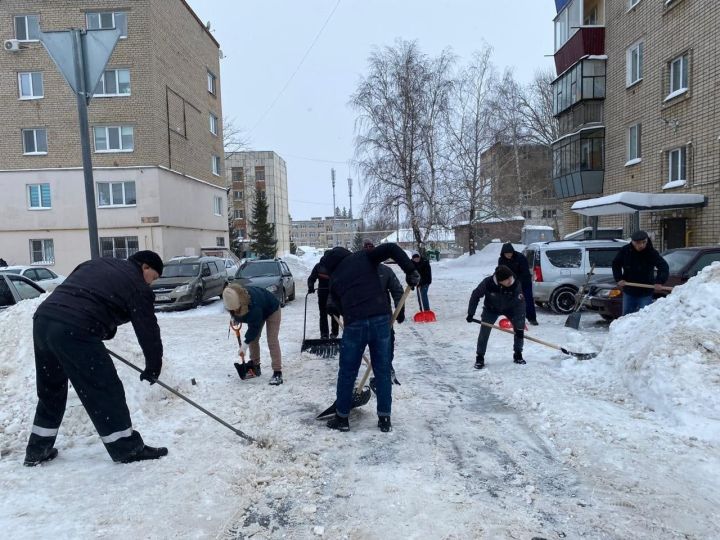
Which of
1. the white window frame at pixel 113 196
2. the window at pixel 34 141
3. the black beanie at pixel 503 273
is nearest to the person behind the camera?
the black beanie at pixel 503 273

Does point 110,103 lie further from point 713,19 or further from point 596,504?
point 596,504

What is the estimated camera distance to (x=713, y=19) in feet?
47.9

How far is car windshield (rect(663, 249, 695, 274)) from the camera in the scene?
9.06 metres

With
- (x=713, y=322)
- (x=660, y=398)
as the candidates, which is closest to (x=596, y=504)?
(x=660, y=398)

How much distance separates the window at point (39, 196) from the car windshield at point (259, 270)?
14.5 meters

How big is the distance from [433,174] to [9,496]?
27435 millimetres

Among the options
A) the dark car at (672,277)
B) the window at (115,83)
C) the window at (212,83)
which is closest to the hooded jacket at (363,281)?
the dark car at (672,277)

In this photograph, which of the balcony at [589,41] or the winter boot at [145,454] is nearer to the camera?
the winter boot at [145,454]

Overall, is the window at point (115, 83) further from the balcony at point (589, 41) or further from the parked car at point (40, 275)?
the balcony at point (589, 41)

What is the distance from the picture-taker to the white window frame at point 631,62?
18.7 meters

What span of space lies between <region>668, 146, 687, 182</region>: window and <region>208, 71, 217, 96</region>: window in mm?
25595

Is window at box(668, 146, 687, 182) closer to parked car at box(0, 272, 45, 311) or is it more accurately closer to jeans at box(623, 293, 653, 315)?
jeans at box(623, 293, 653, 315)

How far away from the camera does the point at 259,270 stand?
15664 mm

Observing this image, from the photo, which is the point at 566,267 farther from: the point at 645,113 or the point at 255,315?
the point at 645,113
